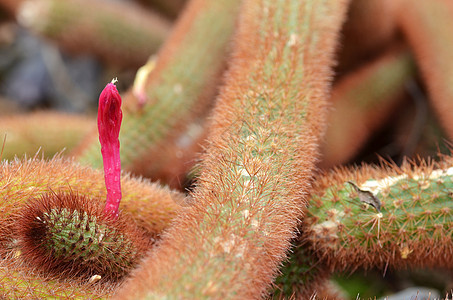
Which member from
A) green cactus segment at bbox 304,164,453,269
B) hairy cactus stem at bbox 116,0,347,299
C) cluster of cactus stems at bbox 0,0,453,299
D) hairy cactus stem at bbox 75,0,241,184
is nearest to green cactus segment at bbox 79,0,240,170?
hairy cactus stem at bbox 75,0,241,184

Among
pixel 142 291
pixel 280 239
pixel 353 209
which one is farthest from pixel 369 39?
pixel 142 291

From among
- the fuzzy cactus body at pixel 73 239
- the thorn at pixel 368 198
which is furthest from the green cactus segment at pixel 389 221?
the fuzzy cactus body at pixel 73 239

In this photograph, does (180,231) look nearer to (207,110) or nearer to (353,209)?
(353,209)

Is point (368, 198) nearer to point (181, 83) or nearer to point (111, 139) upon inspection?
point (111, 139)

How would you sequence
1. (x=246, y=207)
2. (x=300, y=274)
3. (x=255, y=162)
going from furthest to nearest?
(x=300, y=274), (x=255, y=162), (x=246, y=207)

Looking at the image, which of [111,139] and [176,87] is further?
[176,87]

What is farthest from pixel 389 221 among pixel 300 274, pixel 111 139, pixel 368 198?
pixel 111 139

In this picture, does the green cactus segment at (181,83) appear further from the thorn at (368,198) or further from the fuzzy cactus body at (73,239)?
the thorn at (368,198)

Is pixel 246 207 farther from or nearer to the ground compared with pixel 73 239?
farther from the ground
